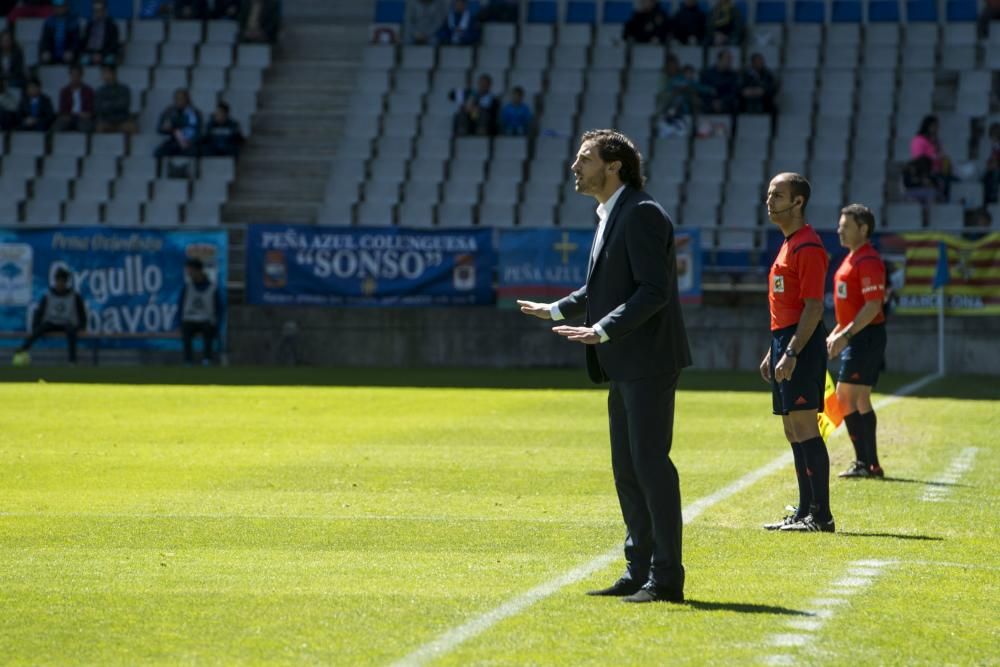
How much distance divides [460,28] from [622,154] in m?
30.0

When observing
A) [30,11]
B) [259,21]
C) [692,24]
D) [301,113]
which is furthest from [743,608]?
[30,11]

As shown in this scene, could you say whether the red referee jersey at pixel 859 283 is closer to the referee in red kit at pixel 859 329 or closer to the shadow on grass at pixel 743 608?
the referee in red kit at pixel 859 329

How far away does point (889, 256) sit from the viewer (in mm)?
28172

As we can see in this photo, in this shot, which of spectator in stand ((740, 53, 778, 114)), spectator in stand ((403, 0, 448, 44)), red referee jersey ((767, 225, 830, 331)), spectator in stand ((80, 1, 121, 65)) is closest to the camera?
red referee jersey ((767, 225, 830, 331))

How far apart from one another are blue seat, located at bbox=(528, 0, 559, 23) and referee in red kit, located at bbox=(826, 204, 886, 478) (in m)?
25.6

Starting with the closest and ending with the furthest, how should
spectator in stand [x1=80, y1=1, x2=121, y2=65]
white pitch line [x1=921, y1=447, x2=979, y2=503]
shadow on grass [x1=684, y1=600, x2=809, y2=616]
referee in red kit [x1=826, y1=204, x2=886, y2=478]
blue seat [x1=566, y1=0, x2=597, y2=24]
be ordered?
1. shadow on grass [x1=684, y1=600, x2=809, y2=616]
2. white pitch line [x1=921, y1=447, x2=979, y2=503]
3. referee in red kit [x1=826, y1=204, x2=886, y2=478]
4. spectator in stand [x1=80, y1=1, x2=121, y2=65]
5. blue seat [x1=566, y1=0, x2=597, y2=24]

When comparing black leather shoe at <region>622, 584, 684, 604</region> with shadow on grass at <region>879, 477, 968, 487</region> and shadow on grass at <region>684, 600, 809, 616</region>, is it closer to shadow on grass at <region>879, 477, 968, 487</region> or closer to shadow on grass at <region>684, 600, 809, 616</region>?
shadow on grass at <region>684, 600, 809, 616</region>

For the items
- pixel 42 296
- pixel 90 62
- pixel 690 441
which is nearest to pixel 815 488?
pixel 690 441

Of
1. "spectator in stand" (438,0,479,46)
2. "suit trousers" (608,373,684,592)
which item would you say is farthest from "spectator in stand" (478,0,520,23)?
"suit trousers" (608,373,684,592)

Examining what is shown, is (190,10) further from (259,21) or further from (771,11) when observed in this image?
(771,11)

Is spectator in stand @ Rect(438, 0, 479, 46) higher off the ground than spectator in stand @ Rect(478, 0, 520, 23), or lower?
lower

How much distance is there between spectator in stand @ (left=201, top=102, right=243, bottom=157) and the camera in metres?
34.7

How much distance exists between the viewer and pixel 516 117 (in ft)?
112

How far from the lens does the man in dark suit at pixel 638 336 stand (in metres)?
7.41
